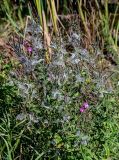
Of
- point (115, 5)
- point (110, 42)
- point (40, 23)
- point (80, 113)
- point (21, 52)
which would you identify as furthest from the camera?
point (115, 5)

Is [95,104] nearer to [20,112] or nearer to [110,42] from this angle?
[20,112]

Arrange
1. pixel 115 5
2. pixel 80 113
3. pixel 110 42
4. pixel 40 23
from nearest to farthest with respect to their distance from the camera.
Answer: pixel 80 113
pixel 40 23
pixel 110 42
pixel 115 5

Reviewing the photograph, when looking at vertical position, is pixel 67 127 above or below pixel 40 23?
below

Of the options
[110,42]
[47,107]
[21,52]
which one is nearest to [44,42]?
[21,52]

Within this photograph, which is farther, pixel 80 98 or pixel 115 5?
pixel 115 5

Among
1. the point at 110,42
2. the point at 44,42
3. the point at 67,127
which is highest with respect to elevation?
the point at 44,42

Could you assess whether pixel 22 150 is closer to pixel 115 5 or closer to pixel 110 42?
pixel 110 42
